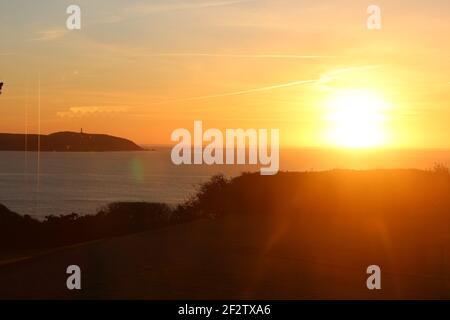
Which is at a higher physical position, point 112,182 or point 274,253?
point 112,182

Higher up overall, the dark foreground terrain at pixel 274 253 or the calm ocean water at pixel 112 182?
the calm ocean water at pixel 112 182

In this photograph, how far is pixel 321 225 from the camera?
14.2 m

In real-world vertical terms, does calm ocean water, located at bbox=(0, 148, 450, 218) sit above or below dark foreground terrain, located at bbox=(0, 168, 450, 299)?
above

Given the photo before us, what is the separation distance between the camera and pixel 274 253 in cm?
1140

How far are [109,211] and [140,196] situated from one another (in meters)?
52.8

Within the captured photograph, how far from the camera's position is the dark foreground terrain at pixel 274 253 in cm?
894

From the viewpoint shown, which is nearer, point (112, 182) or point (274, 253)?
point (274, 253)

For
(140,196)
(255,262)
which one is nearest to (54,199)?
(140,196)

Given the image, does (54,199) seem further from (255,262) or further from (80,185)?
(255,262)

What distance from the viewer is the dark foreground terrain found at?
29.3 feet

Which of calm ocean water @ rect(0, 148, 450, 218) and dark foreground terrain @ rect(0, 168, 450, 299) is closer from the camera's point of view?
dark foreground terrain @ rect(0, 168, 450, 299)

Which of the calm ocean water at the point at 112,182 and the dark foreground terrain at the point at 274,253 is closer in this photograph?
the dark foreground terrain at the point at 274,253
